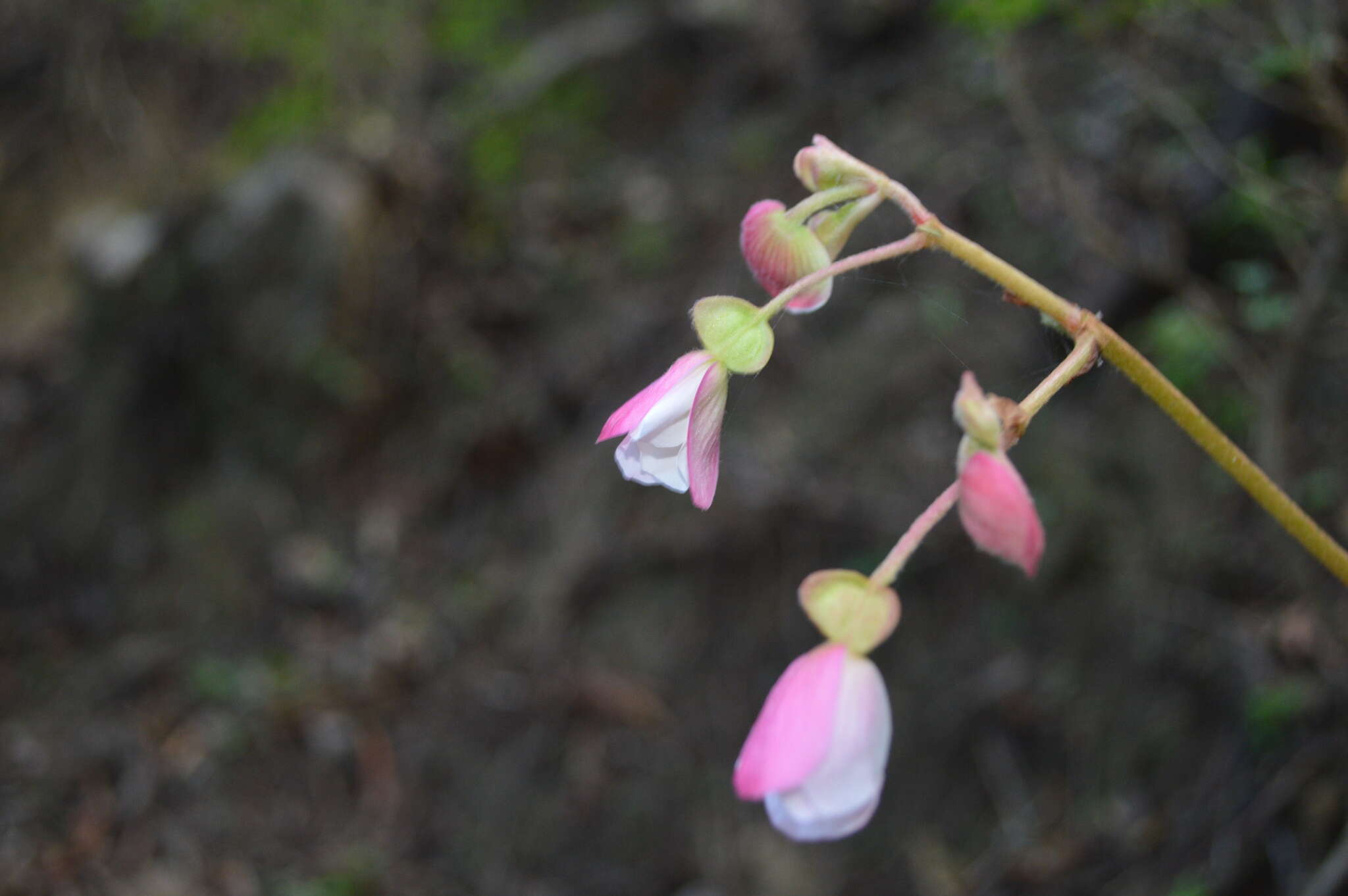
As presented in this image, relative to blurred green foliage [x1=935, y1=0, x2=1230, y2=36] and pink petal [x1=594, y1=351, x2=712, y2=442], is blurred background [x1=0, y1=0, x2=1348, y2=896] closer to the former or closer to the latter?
blurred green foliage [x1=935, y1=0, x2=1230, y2=36]

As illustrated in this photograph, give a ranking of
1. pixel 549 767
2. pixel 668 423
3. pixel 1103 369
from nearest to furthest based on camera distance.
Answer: pixel 668 423, pixel 1103 369, pixel 549 767

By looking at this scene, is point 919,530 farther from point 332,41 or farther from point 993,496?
point 332,41

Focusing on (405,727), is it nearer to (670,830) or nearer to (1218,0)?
(670,830)

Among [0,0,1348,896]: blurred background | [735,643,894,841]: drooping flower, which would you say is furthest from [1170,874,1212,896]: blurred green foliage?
[735,643,894,841]: drooping flower

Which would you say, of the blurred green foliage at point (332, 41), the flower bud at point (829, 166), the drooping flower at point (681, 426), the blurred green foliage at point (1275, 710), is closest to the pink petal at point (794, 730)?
the drooping flower at point (681, 426)

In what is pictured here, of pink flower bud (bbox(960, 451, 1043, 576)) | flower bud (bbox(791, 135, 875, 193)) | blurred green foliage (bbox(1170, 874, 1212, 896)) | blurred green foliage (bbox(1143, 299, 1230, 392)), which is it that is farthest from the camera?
blurred green foliage (bbox(1143, 299, 1230, 392))

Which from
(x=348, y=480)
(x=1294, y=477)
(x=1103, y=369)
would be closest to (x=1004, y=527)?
(x=1294, y=477)

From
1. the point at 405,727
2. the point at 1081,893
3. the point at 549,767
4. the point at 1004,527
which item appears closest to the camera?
the point at 1004,527

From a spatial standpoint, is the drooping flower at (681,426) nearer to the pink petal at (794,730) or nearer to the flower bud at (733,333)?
the flower bud at (733,333)
